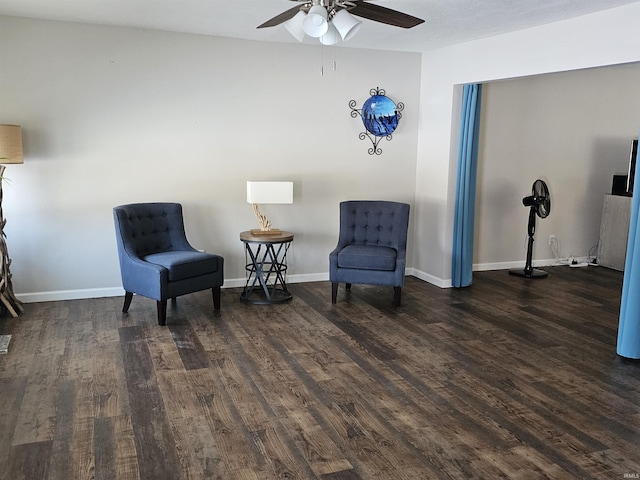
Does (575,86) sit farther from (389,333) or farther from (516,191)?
(389,333)

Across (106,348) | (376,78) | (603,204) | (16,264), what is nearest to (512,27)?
(376,78)

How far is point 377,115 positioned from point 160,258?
107 inches

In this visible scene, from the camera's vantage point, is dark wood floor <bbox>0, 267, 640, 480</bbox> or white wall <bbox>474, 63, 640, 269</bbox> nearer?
dark wood floor <bbox>0, 267, 640, 480</bbox>

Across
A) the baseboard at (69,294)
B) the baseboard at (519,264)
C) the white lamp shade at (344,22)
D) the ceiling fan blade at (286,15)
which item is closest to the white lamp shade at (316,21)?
the white lamp shade at (344,22)

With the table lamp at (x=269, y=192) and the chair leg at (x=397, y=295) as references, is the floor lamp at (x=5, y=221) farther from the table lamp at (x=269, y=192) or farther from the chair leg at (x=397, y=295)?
the chair leg at (x=397, y=295)

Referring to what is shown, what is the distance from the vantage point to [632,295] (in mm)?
3840

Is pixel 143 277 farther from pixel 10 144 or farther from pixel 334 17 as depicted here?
pixel 334 17

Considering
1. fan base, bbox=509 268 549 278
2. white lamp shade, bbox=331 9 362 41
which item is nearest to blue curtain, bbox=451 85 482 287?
fan base, bbox=509 268 549 278

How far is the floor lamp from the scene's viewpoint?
172 inches

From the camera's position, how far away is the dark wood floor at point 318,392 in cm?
266

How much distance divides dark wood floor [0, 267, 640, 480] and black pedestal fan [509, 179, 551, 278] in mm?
1185

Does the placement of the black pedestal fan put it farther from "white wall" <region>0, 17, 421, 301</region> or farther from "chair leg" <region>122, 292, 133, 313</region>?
"chair leg" <region>122, 292, 133, 313</region>

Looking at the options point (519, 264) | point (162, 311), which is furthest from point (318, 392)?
point (519, 264)

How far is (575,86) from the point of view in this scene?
22.0 ft
